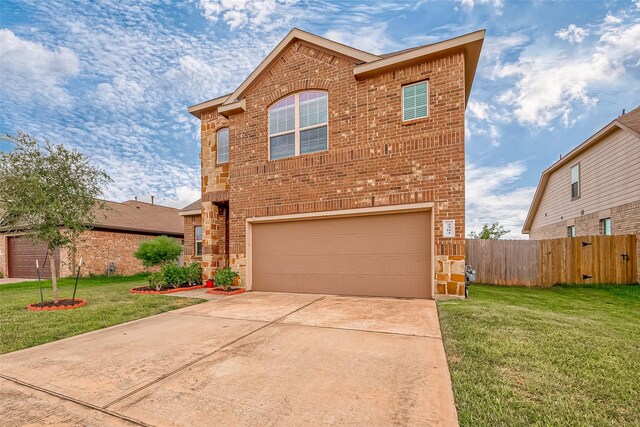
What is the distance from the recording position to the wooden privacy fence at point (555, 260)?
9.45m

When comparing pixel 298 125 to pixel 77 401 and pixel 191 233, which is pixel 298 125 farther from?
pixel 191 233

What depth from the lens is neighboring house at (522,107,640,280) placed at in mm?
10211

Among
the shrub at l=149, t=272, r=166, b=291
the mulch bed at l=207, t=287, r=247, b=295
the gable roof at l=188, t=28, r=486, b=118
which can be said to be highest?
the gable roof at l=188, t=28, r=486, b=118

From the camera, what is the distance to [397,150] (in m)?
7.50

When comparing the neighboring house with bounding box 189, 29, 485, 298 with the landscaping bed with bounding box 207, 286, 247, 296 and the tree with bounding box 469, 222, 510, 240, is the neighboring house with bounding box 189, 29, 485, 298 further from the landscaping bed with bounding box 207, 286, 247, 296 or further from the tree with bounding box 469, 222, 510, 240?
the tree with bounding box 469, 222, 510, 240

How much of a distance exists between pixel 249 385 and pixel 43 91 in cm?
1616

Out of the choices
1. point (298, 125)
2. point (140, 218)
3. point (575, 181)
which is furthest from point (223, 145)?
point (575, 181)

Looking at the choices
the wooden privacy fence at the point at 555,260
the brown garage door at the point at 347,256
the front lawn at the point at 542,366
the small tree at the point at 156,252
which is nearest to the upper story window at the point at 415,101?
the brown garage door at the point at 347,256

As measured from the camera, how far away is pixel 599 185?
1204 cm

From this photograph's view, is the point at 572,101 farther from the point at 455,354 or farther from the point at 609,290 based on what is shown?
the point at 455,354

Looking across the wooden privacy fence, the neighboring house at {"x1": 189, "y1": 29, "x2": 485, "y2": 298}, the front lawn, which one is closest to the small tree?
the neighboring house at {"x1": 189, "y1": 29, "x2": 485, "y2": 298}

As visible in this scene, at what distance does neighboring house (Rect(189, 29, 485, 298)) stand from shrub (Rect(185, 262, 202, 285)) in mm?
1966

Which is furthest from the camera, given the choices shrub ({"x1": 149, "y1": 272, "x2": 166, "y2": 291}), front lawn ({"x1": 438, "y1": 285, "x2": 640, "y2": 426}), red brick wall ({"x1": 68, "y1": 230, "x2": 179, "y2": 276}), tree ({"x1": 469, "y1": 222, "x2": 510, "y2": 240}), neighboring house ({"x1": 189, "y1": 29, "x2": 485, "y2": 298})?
tree ({"x1": 469, "y1": 222, "x2": 510, "y2": 240})

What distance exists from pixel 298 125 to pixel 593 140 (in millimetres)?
12572
